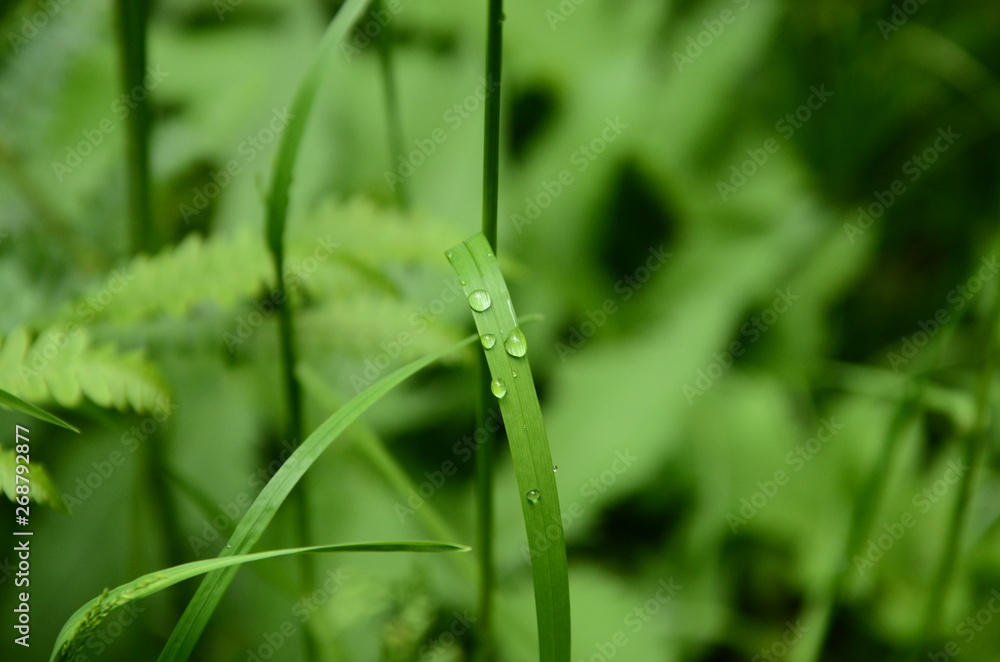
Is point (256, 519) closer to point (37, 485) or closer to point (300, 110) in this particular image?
point (37, 485)

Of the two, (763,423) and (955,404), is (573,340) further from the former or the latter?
(955,404)

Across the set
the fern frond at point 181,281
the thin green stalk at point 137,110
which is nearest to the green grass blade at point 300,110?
the fern frond at point 181,281

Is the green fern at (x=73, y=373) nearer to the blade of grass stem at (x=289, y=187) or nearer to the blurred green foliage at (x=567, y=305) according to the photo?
the blurred green foliage at (x=567, y=305)

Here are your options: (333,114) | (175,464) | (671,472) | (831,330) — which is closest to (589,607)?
(671,472)

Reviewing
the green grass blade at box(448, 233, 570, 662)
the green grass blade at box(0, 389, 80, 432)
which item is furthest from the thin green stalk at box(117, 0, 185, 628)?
the green grass blade at box(448, 233, 570, 662)

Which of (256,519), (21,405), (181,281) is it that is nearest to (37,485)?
(21,405)
